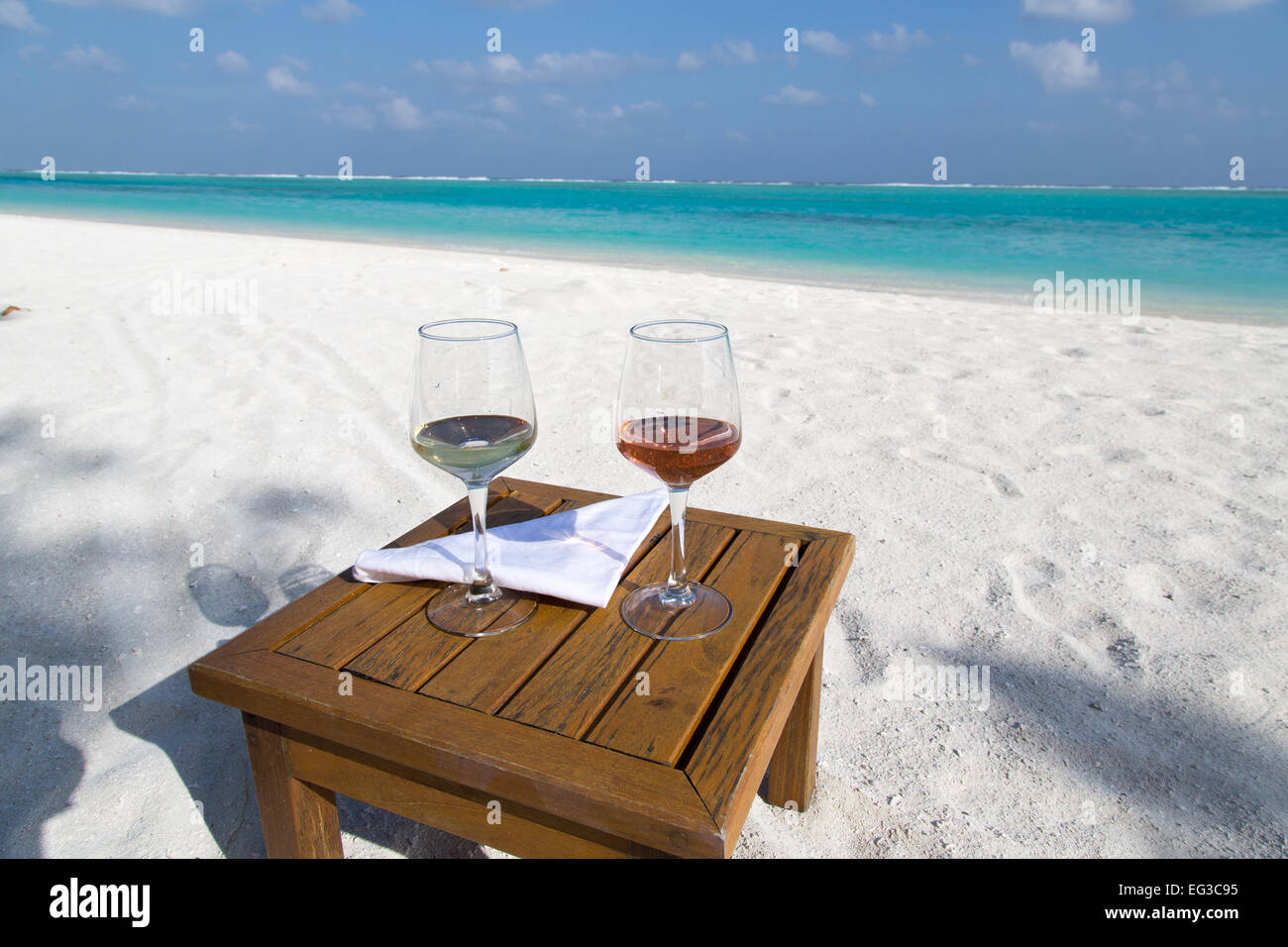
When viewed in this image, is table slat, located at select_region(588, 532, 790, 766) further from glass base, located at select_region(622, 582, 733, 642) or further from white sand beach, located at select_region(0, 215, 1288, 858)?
white sand beach, located at select_region(0, 215, 1288, 858)

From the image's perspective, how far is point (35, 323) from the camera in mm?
5320

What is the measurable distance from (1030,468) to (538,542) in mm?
2587

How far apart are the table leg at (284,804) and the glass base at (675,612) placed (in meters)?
0.57

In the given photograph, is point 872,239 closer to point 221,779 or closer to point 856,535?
point 856,535

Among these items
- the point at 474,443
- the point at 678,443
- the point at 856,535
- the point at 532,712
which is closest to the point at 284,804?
the point at 532,712

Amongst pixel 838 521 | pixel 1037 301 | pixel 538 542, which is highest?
pixel 1037 301

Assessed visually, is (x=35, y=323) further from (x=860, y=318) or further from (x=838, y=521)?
(x=860, y=318)

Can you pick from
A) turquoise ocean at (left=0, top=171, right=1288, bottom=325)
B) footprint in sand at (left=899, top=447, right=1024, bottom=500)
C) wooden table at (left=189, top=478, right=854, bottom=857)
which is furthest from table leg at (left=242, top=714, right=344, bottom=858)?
turquoise ocean at (left=0, top=171, right=1288, bottom=325)

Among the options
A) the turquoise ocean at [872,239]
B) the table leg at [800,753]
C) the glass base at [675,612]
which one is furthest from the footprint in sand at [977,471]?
the turquoise ocean at [872,239]

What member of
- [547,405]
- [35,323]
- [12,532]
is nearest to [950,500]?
[547,405]

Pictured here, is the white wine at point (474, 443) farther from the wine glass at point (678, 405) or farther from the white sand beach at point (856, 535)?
the white sand beach at point (856, 535)

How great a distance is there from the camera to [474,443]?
1135 millimetres

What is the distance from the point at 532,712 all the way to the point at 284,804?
545 mm

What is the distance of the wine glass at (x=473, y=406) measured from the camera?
3.70ft
